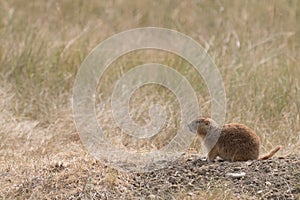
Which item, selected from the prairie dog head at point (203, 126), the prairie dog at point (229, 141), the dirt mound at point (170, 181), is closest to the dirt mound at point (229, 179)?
the dirt mound at point (170, 181)

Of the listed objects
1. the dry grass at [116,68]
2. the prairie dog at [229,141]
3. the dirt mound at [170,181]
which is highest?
the dry grass at [116,68]

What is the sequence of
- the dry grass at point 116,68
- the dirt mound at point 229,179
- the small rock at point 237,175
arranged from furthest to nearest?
the dry grass at point 116,68, the small rock at point 237,175, the dirt mound at point 229,179

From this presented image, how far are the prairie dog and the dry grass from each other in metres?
0.69

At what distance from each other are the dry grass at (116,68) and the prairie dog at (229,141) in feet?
2.26

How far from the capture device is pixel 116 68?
7.68 meters

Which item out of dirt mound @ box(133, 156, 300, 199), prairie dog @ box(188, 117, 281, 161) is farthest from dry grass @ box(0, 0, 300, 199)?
prairie dog @ box(188, 117, 281, 161)

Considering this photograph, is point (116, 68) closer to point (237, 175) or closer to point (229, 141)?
point (229, 141)

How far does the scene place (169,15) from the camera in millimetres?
9094

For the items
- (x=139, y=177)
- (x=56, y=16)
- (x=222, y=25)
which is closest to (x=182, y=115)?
(x=139, y=177)

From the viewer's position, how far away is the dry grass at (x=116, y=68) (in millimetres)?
6371

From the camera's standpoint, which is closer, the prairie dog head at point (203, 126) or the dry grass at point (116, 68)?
the prairie dog head at point (203, 126)

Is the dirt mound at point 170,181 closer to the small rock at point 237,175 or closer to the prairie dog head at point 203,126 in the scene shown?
the small rock at point 237,175

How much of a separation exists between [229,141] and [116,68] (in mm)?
2570

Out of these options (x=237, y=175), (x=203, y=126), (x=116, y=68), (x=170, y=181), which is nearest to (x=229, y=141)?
(x=203, y=126)
